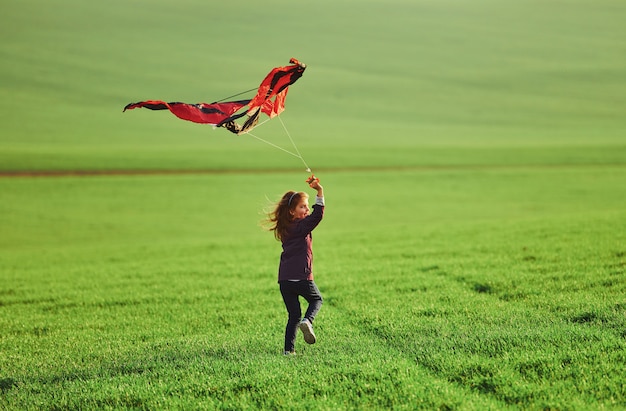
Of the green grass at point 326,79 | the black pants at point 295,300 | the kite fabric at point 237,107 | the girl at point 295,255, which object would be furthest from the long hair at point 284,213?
the green grass at point 326,79

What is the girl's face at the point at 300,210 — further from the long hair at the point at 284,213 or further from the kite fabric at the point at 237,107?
the kite fabric at the point at 237,107

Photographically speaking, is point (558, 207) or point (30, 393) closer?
point (30, 393)

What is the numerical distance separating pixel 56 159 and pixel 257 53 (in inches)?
2046

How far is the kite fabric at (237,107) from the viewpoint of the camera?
25.8ft

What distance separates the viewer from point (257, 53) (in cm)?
8994

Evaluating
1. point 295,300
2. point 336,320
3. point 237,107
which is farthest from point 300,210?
point 336,320

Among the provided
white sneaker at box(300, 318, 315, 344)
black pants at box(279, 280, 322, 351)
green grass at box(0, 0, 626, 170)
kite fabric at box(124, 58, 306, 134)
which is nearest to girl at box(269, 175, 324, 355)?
black pants at box(279, 280, 322, 351)

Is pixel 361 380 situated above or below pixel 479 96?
below

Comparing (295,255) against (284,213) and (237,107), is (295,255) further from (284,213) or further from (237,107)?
(237,107)

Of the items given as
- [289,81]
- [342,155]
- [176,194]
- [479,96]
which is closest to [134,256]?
[289,81]

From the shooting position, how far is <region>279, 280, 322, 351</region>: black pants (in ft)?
23.9

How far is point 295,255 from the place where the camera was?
730 centimetres

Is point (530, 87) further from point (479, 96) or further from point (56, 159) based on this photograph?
point (56, 159)

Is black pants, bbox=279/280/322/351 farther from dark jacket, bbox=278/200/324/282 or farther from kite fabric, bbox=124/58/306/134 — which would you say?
kite fabric, bbox=124/58/306/134
